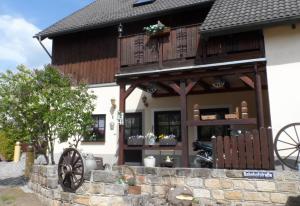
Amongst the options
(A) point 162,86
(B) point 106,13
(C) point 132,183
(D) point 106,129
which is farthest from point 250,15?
(B) point 106,13

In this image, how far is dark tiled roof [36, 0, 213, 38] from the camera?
40.2ft

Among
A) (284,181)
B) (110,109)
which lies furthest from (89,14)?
(284,181)

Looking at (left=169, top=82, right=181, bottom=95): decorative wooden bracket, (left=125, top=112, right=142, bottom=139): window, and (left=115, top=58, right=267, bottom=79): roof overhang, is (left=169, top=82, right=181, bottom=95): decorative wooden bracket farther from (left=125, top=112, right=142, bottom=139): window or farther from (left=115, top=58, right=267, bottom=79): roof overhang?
A: (left=125, top=112, right=142, bottom=139): window

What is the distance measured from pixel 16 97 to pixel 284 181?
8.14 metres

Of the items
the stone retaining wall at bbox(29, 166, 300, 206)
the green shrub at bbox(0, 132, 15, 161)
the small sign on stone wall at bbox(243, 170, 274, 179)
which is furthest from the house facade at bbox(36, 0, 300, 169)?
the green shrub at bbox(0, 132, 15, 161)

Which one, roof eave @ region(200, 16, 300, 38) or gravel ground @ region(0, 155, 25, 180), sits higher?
roof eave @ region(200, 16, 300, 38)

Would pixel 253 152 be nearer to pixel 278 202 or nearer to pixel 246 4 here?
pixel 278 202

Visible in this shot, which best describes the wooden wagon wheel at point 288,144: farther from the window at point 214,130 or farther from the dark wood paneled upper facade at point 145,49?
the window at point 214,130

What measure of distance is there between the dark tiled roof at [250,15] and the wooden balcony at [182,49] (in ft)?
1.41

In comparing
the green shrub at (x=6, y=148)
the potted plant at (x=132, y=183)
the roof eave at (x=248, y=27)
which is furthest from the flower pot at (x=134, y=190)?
the green shrub at (x=6, y=148)

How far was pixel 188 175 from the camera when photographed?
325 inches

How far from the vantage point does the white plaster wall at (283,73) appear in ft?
27.5

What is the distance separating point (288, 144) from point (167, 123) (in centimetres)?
492

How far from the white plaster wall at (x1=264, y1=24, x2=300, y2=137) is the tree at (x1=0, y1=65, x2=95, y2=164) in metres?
6.24
